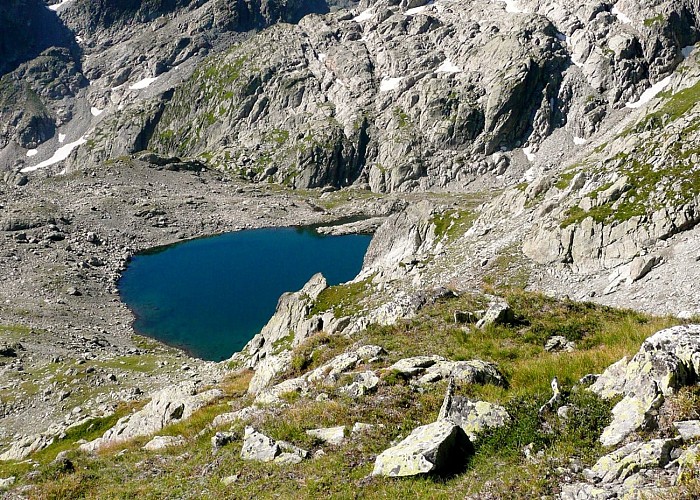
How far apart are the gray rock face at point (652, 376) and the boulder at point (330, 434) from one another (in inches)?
235

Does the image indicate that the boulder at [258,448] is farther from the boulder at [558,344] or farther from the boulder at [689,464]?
the boulder at [558,344]

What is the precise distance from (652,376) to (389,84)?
199m

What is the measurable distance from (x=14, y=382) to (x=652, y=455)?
2300 inches

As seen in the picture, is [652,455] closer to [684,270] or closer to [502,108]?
[684,270]

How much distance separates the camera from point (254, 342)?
52000 mm

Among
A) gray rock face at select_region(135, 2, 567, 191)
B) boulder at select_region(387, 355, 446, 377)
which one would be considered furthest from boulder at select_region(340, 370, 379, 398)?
gray rock face at select_region(135, 2, 567, 191)

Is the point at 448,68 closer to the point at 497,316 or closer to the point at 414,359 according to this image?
the point at 497,316

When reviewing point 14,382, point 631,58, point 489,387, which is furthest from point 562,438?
point 631,58

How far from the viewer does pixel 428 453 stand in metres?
8.92

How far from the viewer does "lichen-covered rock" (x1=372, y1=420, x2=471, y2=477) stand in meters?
8.87

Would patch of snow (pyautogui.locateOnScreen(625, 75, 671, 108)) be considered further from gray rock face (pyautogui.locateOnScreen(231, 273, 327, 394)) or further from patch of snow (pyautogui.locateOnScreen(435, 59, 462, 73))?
gray rock face (pyautogui.locateOnScreen(231, 273, 327, 394))

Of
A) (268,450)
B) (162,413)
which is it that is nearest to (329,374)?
(268,450)

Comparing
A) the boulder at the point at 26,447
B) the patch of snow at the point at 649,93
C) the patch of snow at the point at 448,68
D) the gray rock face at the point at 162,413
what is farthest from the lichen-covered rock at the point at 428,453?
the patch of snow at the point at 448,68

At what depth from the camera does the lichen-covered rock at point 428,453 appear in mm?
8867
